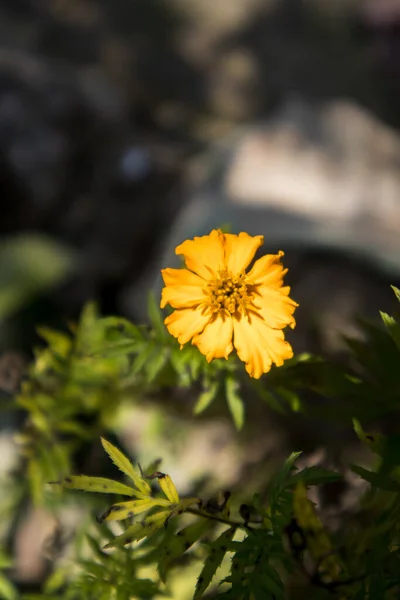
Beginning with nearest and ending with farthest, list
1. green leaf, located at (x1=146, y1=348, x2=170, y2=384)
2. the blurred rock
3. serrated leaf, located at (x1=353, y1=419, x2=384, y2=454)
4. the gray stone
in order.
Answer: serrated leaf, located at (x1=353, y1=419, x2=384, y2=454) < green leaf, located at (x1=146, y1=348, x2=170, y2=384) < the blurred rock < the gray stone

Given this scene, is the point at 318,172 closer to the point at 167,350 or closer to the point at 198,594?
the point at 167,350

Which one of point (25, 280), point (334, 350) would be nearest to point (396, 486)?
point (334, 350)

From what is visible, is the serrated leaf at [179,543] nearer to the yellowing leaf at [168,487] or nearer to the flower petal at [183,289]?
the yellowing leaf at [168,487]

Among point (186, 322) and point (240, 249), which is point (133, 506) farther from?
point (240, 249)

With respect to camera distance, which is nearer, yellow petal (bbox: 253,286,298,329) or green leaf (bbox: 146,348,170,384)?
yellow petal (bbox: 253,286,298,329)

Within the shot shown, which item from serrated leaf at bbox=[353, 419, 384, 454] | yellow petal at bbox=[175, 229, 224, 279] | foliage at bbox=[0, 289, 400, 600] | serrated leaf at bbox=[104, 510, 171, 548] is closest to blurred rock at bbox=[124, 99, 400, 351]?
foliage at bbox=[0, 289, 400, 600]

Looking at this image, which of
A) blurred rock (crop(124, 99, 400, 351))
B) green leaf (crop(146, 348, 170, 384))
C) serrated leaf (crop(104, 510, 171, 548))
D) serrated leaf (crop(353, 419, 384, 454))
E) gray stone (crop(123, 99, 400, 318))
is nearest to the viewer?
serrated leaf (crop(104, 510, 171, 548))

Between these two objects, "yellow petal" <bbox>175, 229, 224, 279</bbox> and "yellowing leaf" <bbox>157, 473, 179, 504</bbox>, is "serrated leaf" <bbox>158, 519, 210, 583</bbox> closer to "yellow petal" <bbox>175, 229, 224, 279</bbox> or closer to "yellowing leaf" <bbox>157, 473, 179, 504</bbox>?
"yellowing leaf" <bbox>157, 473, 179, 504</bbox>

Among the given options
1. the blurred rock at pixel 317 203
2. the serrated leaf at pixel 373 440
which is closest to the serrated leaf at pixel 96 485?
the serrated leaf at pixel 373 440
